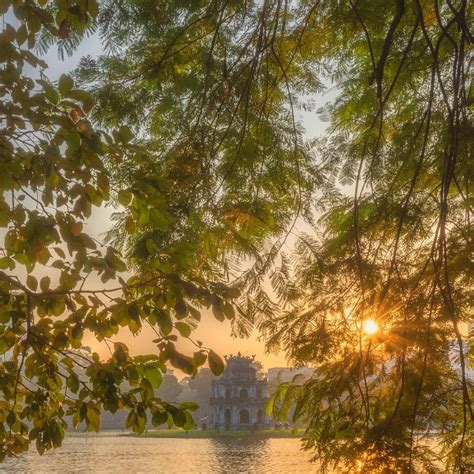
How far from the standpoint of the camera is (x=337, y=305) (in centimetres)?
207

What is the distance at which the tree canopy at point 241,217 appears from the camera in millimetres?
1215

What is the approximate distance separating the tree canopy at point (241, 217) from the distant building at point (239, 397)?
35.4 meters

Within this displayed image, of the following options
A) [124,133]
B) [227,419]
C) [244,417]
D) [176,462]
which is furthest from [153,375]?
[227,419]

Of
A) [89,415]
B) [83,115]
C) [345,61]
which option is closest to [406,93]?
[345,61]

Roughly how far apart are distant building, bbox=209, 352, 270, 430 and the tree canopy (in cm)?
3542

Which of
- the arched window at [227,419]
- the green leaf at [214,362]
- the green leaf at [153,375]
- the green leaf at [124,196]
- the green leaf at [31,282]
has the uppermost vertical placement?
the green leaf at [124,196]

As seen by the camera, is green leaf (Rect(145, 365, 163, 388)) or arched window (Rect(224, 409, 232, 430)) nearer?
green leaf (Rect(145, 365, 163, 388))

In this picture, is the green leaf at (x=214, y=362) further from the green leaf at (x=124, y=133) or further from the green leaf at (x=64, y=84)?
the green leaf at (x=64, y=84)

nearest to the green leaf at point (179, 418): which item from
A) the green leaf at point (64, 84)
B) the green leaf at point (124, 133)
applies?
the green leaf at point (124, 133)

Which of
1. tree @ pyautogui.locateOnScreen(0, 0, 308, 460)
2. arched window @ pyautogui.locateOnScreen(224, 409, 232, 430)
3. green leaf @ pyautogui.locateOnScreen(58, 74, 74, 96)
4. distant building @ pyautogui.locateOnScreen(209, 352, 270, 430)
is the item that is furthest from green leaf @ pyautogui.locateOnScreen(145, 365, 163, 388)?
arched window @ pyautogui.locateOnScreen(224, 409, 232, 430)

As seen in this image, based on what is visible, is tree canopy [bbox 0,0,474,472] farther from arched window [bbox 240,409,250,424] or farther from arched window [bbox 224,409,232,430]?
arched window [bbox 224,409,232,430]

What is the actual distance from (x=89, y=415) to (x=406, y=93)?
6.71 ft

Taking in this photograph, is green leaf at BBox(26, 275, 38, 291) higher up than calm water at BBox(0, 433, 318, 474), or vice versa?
green leaf at BBox(26, 275, 38, 291)

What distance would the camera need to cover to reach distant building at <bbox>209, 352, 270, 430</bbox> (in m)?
36.9
